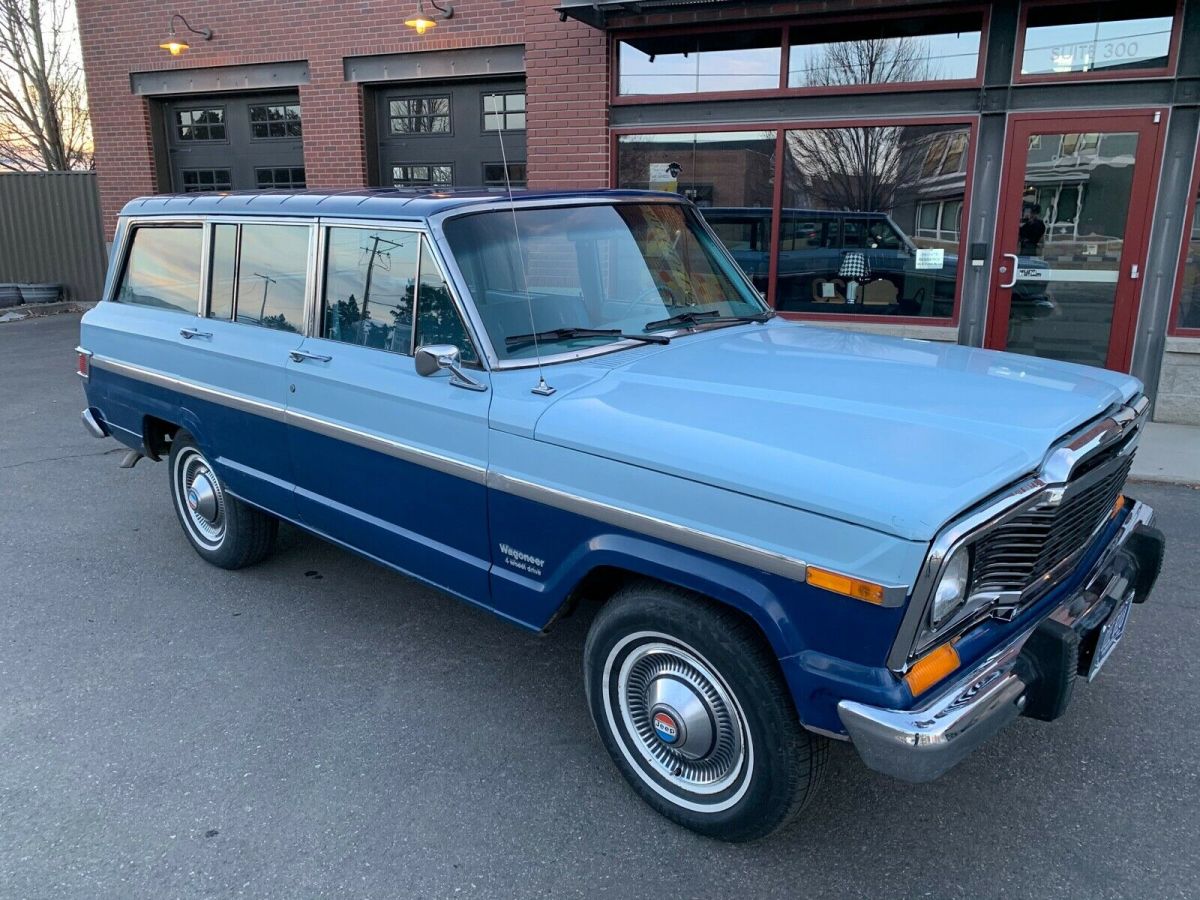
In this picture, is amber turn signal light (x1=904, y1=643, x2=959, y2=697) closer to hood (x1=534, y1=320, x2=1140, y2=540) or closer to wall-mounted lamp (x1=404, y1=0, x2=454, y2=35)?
hood (x1=534, y1=320, x2=1140, y2=540)

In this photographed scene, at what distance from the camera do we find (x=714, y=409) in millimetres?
2877

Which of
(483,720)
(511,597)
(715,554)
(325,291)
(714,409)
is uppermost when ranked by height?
(325,291)

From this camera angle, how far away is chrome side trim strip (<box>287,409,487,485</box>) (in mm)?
3281

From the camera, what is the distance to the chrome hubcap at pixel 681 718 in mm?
2771

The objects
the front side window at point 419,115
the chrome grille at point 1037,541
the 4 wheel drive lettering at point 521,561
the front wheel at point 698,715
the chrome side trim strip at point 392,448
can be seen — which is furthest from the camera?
the front side window at point 419,115

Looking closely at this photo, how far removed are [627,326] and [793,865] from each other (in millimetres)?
2048

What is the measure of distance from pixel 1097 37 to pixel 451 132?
682cm

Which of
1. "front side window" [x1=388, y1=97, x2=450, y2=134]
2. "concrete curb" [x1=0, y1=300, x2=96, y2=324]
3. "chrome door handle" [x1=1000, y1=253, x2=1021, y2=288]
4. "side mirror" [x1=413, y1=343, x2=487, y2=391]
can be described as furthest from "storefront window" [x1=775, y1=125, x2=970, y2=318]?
"concrete curb" [x1=0, y1=300, x2=96, y2=324]

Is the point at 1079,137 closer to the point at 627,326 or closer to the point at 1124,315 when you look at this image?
the point at 1124,315

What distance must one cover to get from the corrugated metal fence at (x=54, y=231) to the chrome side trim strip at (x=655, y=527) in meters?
15.4

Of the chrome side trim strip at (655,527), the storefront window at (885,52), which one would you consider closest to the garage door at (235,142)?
the storefront window at (885,52)

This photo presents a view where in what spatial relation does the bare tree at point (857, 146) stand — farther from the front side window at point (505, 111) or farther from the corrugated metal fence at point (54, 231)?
the corrugated metal fence at point (54, 231)

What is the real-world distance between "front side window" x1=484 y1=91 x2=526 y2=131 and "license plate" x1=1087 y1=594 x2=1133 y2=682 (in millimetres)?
8944

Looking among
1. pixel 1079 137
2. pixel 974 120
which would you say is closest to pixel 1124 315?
pixel 1079 137
